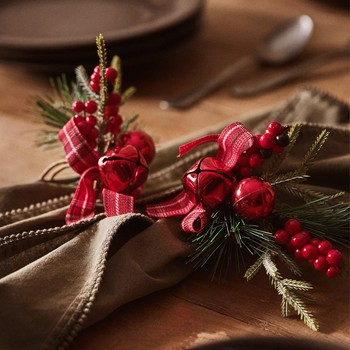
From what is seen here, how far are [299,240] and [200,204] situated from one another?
0.08 metres

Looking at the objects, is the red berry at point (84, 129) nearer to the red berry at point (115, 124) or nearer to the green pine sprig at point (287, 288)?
the red berry at point (115, 124)

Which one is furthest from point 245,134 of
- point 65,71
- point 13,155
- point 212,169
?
point 65,71

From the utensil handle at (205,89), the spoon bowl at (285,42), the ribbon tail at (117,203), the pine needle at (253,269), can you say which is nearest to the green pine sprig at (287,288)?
the pine needle at (253,269)

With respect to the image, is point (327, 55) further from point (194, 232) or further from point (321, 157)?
point (194, 232)

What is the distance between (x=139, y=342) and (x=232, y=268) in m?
0.11

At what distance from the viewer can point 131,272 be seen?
53cm

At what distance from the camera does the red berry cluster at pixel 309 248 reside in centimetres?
55

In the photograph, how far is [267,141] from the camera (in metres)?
0.56

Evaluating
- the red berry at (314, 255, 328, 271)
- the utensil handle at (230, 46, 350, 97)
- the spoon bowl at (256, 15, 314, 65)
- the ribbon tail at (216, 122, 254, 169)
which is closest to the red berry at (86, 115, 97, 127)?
the ribbon tail at (216, 122, 254, 169)

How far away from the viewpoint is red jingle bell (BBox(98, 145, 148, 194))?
575mm

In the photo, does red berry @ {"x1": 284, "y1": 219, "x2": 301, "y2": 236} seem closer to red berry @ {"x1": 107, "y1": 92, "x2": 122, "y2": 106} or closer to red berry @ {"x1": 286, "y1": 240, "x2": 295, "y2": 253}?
red berry @ {"x1": 286, "y1": 240, "x2": 295, "y2": 253}

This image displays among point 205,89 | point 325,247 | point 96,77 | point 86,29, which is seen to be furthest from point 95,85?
point 86,29

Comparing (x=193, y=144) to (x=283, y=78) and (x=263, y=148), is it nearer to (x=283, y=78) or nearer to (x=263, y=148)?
(x=263, y=148)

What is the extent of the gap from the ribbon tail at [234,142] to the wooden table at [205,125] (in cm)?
9
